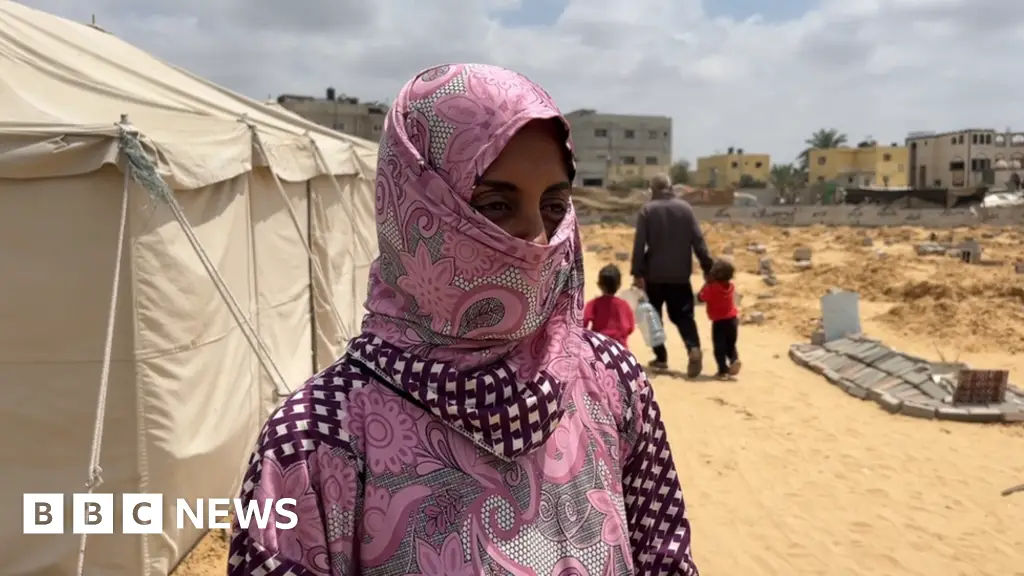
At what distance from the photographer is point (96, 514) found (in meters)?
3.44

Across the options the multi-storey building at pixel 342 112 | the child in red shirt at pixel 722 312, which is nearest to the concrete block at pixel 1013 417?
the child in red shirt at pixel 722 312

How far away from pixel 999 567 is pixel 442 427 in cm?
390

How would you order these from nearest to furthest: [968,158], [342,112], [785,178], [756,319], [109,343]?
[109,343] < [756,319] < [342,112] < [968,158] < [785,178]

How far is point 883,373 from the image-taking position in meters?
7.16

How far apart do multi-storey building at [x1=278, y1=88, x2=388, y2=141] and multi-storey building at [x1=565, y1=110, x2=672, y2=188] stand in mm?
17402

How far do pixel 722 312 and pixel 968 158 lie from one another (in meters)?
55.8

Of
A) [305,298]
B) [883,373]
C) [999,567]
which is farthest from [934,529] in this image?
[305,298]

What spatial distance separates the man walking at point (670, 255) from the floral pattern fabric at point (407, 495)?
6095mm

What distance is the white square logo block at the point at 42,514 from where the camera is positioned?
3.45 m

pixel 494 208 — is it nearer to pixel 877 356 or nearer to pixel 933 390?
pixel 933 390

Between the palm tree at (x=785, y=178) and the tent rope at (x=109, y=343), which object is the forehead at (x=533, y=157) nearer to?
the tent rope at (x=109, y=343)

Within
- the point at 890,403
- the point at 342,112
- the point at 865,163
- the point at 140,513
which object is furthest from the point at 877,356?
the point at 865,163

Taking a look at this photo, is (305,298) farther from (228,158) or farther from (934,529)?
(934,529)

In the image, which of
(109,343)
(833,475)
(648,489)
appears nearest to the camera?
(648,489)
